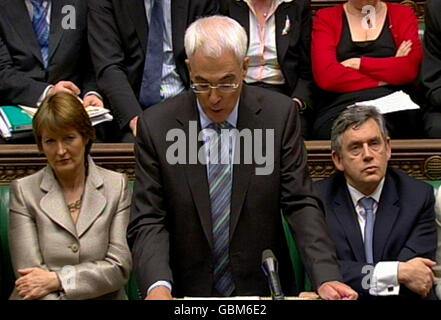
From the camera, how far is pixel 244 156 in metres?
1.96

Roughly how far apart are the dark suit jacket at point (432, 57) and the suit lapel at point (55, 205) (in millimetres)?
1178

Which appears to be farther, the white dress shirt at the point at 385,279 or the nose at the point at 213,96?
the white dress shirt at the point at 385,279

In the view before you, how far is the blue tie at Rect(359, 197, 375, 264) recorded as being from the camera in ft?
7.43

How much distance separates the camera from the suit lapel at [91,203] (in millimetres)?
2256

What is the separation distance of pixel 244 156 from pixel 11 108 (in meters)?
1.01

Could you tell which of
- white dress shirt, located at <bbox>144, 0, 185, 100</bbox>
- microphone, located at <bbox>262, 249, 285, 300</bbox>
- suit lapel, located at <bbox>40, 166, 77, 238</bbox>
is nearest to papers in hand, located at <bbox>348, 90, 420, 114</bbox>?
white dress shirt, located at <bbox>144, 0, 185, 100</bbox>

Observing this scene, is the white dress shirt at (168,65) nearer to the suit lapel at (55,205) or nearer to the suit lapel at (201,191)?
the suit lapel at (55,205)

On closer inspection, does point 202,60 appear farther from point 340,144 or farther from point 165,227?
point 340,144

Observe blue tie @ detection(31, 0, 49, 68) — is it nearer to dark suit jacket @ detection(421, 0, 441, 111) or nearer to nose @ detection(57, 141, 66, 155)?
nose @ detection(57, 141, 66, 155)

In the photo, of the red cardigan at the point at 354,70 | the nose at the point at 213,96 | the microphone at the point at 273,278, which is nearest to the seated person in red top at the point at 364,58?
the red cardigan at the point at 354,70

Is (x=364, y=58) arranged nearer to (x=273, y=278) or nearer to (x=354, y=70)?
(x=354, y=70)

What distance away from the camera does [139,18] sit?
2820 millimetres

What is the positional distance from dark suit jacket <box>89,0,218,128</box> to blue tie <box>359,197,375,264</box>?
0.72m

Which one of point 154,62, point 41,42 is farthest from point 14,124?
point 154,62
